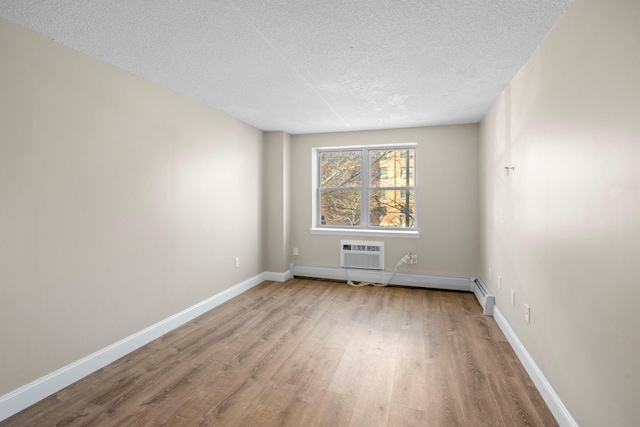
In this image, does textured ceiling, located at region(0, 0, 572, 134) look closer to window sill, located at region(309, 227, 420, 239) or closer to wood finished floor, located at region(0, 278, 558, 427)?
window sill, located at region(309, 227, 420, 239)

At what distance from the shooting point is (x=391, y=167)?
4945mm

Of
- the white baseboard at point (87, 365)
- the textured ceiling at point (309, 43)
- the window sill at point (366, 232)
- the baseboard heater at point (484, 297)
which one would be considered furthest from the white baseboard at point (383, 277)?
the textured ceiling at point (309, 43)

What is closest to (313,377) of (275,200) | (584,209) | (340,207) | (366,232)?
(584,209)

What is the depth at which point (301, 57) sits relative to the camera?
2.37 m

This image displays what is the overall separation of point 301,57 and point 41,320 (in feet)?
8.18

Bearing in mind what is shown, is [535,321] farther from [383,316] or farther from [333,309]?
[333,309]

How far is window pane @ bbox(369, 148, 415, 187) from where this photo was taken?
16.0 ft

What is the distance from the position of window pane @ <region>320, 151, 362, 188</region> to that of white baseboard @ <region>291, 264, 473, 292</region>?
136 centimetres

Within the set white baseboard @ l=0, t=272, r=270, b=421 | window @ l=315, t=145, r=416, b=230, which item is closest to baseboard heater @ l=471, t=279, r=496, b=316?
window @ l=315, t=145, r=416, b=230

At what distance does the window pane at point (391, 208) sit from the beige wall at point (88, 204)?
2535 millimetres

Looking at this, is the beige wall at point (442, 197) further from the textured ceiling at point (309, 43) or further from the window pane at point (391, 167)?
the textured ceiling at point (309, 43)

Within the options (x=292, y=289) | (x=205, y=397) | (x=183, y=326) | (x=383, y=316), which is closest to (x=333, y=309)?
(x=383, y=316)

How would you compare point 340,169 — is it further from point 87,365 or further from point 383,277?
point 87,365

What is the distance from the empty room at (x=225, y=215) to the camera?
1568 mm
